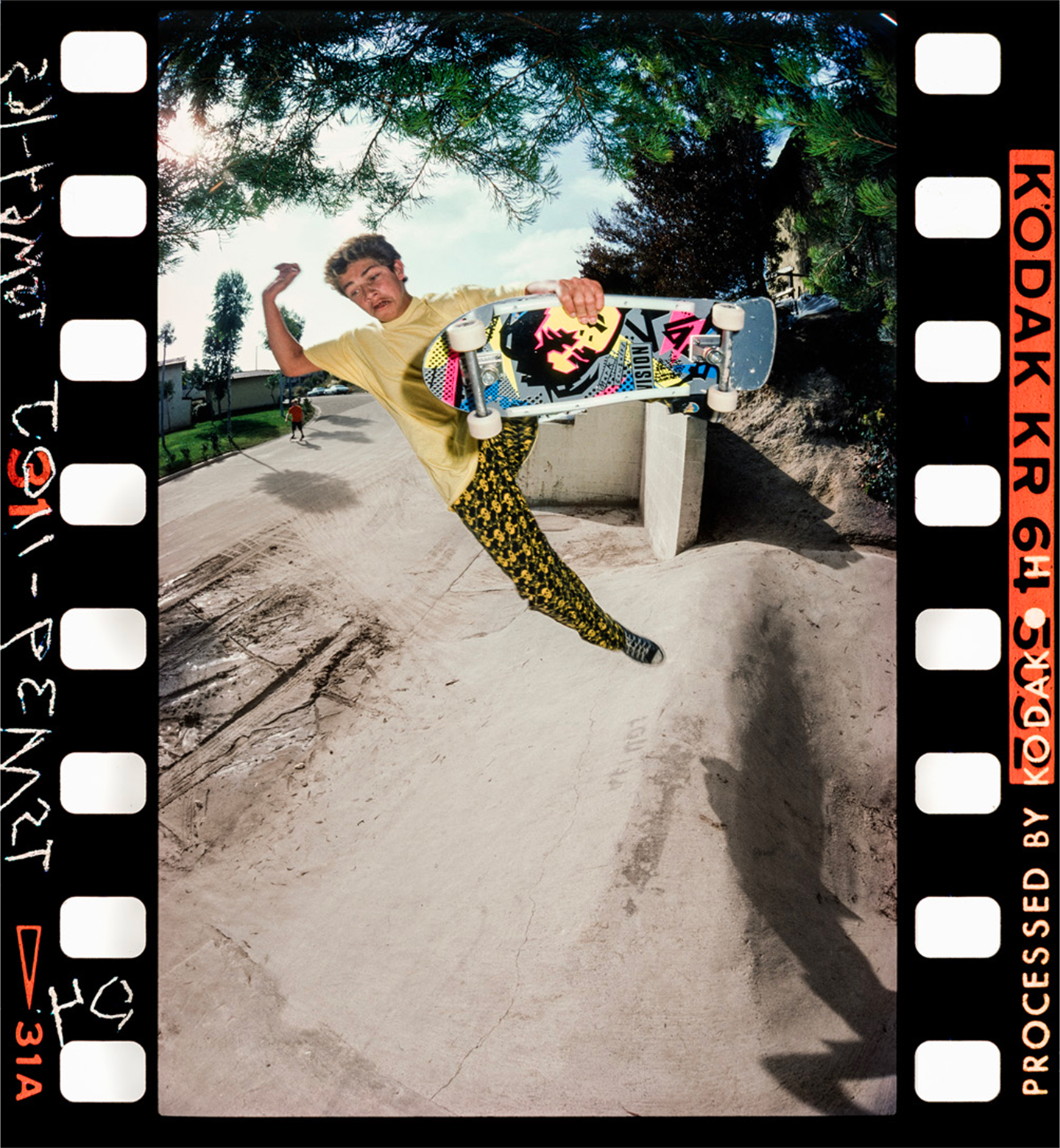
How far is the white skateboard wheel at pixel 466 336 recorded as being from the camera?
233 centimetres

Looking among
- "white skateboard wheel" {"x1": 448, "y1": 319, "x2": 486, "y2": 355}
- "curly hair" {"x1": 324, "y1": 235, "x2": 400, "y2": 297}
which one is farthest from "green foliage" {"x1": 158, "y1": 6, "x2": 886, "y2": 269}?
"white skateboard wheel" {"x1": 448, "y1": 319, "x2": 486, "y2": 355}

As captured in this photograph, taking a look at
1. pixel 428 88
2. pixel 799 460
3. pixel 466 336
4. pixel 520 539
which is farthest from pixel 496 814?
pixel 428 88

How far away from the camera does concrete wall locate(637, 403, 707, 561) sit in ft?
9.80

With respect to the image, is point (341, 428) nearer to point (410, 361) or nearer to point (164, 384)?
point (410, 361)

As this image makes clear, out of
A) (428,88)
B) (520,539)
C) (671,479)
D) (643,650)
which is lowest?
(643,650)

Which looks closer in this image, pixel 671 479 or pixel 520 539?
pixel 520 539

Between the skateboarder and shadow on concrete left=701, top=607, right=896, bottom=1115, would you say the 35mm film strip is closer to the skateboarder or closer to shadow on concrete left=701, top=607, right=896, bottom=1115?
shadow on concrete left=701, top=607, right=896, bottom=1115

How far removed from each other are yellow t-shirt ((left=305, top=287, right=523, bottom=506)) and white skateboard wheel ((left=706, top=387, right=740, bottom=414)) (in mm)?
985

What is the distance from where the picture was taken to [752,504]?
3.12 metres

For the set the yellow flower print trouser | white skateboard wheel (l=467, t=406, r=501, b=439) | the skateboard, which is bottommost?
the yellow flower print trouser

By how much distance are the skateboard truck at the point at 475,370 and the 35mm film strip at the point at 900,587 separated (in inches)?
51.3

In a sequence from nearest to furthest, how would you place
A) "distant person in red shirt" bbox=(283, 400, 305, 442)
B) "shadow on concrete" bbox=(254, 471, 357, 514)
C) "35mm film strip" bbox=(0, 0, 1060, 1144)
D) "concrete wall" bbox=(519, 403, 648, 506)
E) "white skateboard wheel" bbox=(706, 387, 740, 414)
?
"35mm film strip" bbox=(0, 0, 1060, 1144)
"white skateboard wheel" bbox=(706, 387, 740, 414)
"distant person in red shirt" bbox=(283, 400, 305, 442)
"concrete wall" bbox=(519, 403, 648, 506)
"shadow on concrete" bbox=(254, 471, 357, 514)

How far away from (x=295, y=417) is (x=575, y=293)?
145 centimetres

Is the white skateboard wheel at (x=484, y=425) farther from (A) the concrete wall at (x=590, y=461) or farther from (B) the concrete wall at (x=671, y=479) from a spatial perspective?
(B) the concrete wall at (x=671, y=479)
